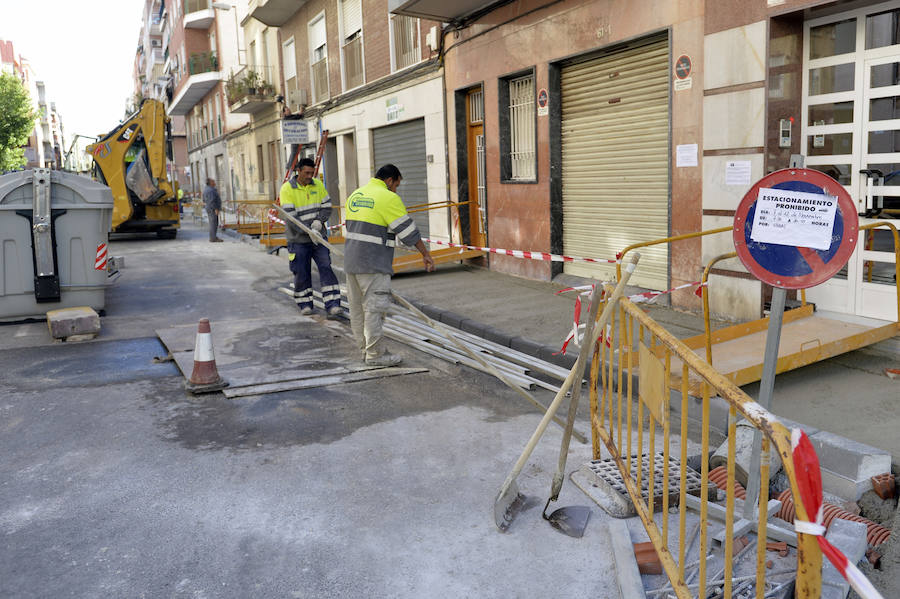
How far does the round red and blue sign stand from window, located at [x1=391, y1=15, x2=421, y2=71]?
12.3 m

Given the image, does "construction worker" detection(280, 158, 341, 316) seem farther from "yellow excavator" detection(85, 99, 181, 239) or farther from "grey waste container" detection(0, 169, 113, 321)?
"yellow excavator" detection(85, 99, 181, 239)

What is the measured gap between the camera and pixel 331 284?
9.08 m

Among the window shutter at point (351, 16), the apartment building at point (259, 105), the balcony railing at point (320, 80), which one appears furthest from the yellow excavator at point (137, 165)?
the window shutter at point (351, 16)

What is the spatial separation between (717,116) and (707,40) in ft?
2.59

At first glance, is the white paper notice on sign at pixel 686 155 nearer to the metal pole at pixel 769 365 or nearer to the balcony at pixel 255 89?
the metal pole at pixel 769 365

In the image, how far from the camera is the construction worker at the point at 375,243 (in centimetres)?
649

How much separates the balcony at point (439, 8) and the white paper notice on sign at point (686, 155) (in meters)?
4.53

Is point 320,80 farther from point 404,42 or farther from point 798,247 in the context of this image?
point 798,247

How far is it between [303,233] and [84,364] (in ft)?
10.2

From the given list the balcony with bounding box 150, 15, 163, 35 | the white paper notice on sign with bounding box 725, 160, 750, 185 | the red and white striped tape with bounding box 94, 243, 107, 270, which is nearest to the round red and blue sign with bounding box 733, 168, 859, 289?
the white paper notice on sign with bounding box 725, 160, 750, 185

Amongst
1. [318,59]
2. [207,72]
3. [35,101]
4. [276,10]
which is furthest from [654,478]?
[35,101]

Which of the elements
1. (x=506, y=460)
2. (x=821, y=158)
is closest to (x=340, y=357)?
(x=506, y=460)

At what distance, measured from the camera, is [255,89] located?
25.1 meters

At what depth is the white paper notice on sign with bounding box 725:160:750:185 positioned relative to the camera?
281 inches
